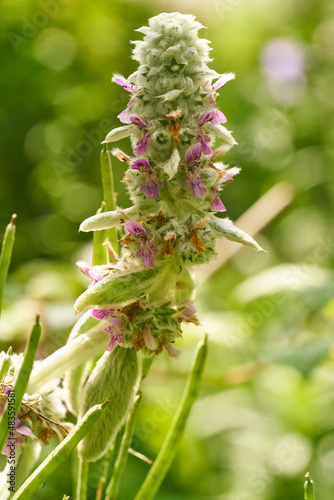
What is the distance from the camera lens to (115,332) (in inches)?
35.6

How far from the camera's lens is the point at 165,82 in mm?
875

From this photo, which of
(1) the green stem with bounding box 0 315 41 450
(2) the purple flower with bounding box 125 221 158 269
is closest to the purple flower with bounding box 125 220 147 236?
(2) the purple flower with bounding box 125 221 158 269

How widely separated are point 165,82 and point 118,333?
37 centimetres

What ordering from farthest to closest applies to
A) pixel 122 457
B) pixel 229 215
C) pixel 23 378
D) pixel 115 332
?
1. pixel 229 215
2. pixel 122 457
3. pixel 115 332
4. pixel 23 378

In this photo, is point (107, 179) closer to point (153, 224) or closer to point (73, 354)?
point (153, 224)

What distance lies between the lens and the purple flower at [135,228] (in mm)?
887

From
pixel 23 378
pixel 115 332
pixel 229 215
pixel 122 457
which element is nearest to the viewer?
pixel 23 378

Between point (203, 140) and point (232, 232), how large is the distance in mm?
145

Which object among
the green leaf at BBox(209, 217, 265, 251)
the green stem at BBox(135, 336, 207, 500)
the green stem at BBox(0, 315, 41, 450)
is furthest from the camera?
the green stem at BBox(135, 336, 207, 500)

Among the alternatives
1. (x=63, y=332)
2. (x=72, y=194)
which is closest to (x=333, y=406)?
(x=63, y=332)

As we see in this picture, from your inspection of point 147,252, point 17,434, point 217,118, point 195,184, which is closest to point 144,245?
point 147,252

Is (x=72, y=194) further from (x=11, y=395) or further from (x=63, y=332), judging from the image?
(x=11, y=395)

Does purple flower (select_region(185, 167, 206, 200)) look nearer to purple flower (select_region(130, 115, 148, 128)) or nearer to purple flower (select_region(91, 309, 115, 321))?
purple flower (select_region(130, 115, 148, 128))

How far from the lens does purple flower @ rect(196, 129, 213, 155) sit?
902 mm
